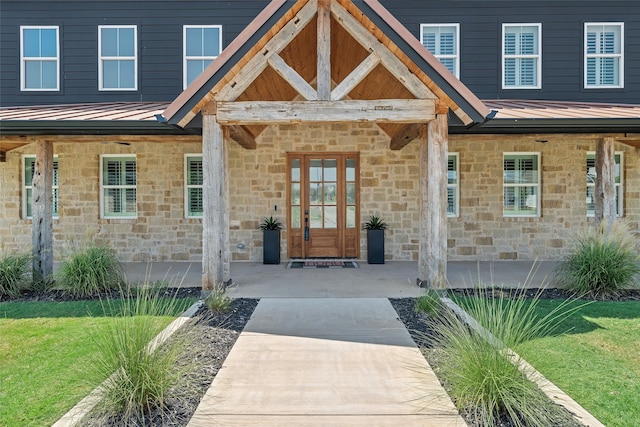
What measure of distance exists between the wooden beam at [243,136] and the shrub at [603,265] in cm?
642

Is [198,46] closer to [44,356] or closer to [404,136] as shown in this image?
[404,136]

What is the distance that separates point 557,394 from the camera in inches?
127

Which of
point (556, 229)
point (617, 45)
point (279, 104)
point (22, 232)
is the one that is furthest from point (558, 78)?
point (22, 232)

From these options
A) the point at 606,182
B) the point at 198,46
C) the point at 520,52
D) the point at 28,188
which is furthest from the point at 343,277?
the point at 28,188

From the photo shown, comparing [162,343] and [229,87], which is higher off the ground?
[229,87]

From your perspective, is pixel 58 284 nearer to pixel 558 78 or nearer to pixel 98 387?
pixel 98 387

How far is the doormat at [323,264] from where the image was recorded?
29.8ft

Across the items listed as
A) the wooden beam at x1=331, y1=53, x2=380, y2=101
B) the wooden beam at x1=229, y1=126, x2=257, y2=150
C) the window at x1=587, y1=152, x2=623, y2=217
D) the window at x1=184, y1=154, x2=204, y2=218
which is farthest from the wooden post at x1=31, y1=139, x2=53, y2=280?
the window at x1=587, y1=152, x2=623, y2=217

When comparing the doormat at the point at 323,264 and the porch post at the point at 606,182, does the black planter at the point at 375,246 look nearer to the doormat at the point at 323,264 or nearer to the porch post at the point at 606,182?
the doormat at the point at 323,264

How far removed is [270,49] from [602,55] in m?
8.94

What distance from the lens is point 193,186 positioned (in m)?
10.0

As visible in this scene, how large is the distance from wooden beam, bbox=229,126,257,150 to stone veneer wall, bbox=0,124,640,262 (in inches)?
21.3

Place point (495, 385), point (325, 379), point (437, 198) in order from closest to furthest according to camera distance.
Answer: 1. point (495, 385)
2. point (325, 379)
3. point (437, 198)

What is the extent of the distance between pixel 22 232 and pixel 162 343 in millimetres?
9181
